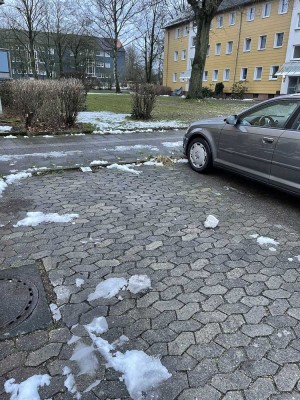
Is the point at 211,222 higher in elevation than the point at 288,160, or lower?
lower

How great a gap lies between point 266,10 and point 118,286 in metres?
42.4

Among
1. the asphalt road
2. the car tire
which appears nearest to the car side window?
the car tire

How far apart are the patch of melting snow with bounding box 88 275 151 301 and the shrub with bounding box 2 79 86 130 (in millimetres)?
8620

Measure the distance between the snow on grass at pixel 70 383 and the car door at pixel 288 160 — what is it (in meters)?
3.91

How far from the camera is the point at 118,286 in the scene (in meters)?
3.18

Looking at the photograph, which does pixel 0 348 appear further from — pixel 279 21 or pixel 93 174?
pixel 279 21

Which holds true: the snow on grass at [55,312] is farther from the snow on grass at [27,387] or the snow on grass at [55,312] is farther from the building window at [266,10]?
the building window at [266,10]

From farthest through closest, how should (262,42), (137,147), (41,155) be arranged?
(262,42) < (137,147) < (41,155)

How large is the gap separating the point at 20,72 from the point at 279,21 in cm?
4490

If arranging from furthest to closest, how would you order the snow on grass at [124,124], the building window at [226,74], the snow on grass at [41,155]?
the building window at [226,74], the snow on grass at [124,124], the snow on grass at [41,155]

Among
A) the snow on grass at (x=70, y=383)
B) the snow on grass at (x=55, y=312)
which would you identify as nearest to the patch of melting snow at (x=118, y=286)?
the snow on grass at (x=55, y=312)

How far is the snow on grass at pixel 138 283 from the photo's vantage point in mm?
3146

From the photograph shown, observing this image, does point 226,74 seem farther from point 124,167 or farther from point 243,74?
point 124,167

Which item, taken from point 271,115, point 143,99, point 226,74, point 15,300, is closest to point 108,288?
point 15,300
